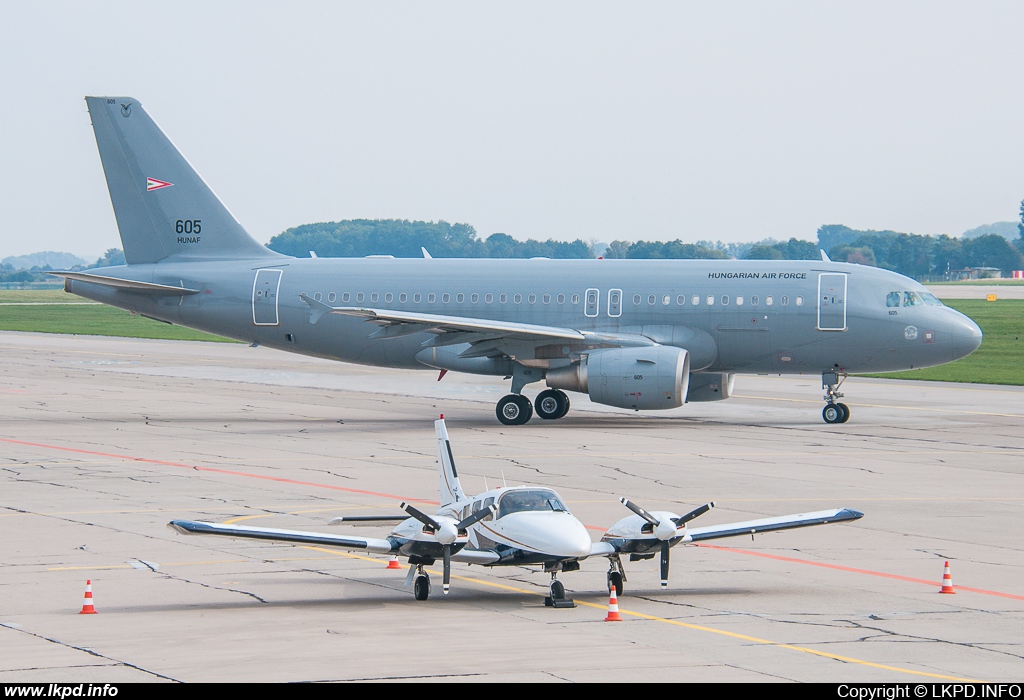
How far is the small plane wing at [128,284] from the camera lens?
129 ft

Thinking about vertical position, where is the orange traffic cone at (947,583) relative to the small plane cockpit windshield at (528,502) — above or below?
below

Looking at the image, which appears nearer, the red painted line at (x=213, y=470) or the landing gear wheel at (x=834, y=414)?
the red painted line at (x=213, y=470)

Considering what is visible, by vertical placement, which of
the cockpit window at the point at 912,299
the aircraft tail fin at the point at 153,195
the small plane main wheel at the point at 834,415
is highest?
the aircraft tail fin at the point at 153,195

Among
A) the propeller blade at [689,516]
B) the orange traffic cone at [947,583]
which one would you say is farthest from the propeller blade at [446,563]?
the orange traffic cone at [947,583]

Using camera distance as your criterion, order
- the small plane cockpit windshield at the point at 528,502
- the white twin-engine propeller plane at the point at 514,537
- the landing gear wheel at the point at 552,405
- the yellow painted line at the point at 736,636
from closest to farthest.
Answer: the yellow painted line at the point at 736,636 → the white twin-engine propeller plane at the point at 514,537 → the small plane cockpit windshield at the point at 528,502 → the landing gear wheel at the point at 552,405

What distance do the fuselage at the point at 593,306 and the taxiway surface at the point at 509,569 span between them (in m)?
2.06

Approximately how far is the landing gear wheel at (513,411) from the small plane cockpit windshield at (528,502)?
2010cm

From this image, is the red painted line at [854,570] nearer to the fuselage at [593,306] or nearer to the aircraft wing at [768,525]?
the aircraft wing at [768,525]

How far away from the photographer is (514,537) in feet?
52.7

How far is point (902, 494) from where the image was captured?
25125mm

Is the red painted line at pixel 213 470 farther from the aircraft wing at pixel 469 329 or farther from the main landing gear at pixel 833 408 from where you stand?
the main landing gear at pixel 833 408

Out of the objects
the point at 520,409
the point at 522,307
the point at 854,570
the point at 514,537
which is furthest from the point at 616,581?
the point at 522,307

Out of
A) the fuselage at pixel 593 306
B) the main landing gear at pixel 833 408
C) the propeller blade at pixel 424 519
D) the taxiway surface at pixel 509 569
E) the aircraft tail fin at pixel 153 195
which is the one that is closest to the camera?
the taxiway surface at pixel 509 569

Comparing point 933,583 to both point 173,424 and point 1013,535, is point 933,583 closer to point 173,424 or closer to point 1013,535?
point 1013,535
